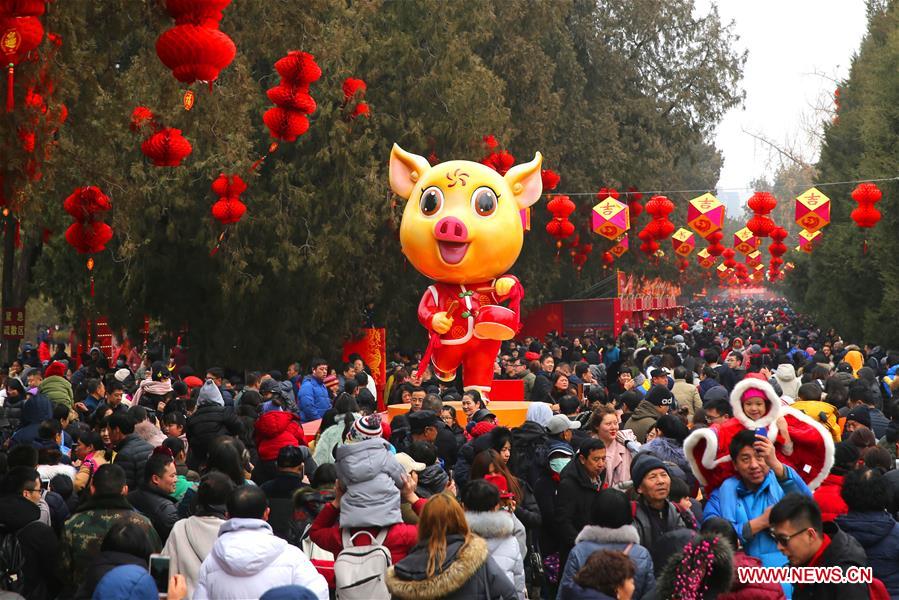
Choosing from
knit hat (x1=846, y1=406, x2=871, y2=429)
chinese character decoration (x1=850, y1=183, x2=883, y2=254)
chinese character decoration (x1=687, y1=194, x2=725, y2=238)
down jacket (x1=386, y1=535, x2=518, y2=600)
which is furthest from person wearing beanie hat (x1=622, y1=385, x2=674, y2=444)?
chinese character decoration (x1=687, y1=194, x2=725, y2=238)

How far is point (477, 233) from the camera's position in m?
15.5

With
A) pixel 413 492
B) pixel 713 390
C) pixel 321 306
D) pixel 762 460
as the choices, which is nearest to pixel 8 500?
pixel 413 492

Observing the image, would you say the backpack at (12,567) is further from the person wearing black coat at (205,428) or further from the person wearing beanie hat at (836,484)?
the person wearing beanie hat at (836,484)

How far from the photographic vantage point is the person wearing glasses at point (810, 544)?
517 centimetres

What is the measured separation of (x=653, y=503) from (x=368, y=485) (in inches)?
57.1

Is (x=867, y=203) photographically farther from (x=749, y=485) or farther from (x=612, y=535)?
(x=612, y=535)

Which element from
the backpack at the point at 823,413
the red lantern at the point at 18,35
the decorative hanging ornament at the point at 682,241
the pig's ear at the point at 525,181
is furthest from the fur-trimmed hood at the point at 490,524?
the decorative hanging ornament at the point at 682,241

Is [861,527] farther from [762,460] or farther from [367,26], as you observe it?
[367,26]

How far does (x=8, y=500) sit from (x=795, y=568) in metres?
4.01

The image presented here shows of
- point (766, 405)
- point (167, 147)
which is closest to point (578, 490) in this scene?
point (766, 405)

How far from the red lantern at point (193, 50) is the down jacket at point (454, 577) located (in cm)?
443

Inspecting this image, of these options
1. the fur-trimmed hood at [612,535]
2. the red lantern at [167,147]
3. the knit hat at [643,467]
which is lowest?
the fur-trimmed hood at [612,535]

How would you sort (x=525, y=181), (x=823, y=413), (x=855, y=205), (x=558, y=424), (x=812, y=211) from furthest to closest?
(x=855, y=205)
(x=812, y=211)
(x=525, y=181)
(x=823, y=413)
(x=558, y=424)

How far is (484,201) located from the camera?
1571 centimetres
